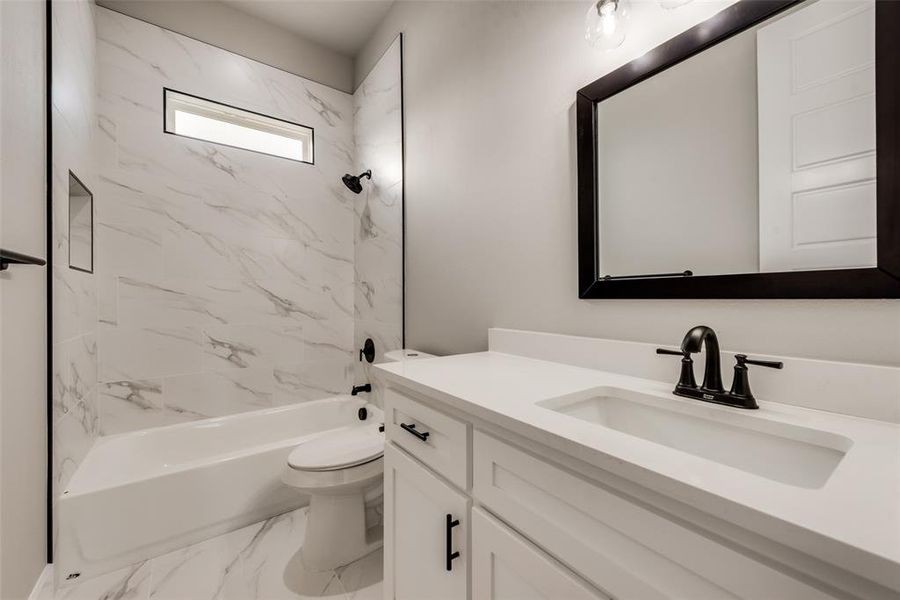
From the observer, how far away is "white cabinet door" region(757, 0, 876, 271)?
2.14 ft

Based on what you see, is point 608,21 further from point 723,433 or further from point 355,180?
point 355,180

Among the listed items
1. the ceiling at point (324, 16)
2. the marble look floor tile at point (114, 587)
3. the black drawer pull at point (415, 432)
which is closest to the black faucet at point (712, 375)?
the black drawer pull at point (415, 432)

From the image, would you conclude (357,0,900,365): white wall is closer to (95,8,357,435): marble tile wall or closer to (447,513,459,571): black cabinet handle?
(447,513,459,571): black cabinet handle

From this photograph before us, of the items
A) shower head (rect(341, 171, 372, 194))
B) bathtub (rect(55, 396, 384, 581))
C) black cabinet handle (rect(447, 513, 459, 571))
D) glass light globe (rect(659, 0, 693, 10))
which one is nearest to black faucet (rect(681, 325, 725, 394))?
black cabinet handle (rect(447, 513, 459, 571))

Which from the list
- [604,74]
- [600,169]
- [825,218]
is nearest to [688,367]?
[825,218]

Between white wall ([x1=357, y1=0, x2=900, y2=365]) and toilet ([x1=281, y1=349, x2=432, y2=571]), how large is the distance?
0.64m

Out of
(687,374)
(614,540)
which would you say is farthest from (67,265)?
(687,374)

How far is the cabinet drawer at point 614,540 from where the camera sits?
39 cm

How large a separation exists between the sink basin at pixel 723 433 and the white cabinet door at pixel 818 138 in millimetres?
332

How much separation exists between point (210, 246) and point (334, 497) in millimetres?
1642

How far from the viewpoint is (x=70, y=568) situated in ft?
4.54

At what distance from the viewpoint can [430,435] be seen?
0.89 meters

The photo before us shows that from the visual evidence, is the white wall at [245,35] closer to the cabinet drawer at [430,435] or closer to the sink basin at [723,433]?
the cabinet drawer at [430,435]

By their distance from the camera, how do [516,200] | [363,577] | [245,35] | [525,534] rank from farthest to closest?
[245,35]
[363,577]
[516,200]
[525,534]
